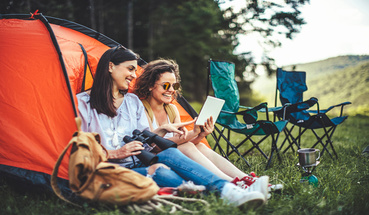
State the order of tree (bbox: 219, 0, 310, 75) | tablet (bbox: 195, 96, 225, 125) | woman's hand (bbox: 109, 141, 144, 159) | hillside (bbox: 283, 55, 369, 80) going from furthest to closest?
1. tree (bbox: 219, 0, 310, 75)
2. hillside (bbox: 283, 55, 369, 80)
3. tablet (bbox: 195, 96, 225, 125)
4. woman's hand (bbox: 109, 141, 144, 159)

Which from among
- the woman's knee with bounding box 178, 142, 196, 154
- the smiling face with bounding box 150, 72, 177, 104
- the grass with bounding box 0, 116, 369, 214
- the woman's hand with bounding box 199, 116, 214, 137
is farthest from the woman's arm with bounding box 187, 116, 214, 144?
the grass with bounding box 0, 116, 369, 214

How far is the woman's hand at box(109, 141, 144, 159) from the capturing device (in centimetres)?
176

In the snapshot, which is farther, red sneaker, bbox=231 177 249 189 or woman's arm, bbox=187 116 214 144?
woman's arm, bbox=187 116 214 144

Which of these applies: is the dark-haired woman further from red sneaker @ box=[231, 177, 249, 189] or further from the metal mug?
the metal mug

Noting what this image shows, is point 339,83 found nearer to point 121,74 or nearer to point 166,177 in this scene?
point 121,74

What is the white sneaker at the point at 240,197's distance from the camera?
1.53 metres

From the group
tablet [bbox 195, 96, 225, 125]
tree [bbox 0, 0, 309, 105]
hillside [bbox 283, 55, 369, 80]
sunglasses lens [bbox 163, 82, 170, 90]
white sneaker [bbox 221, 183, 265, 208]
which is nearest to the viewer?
white sneaker [bbox 221, 183, 265, 208]

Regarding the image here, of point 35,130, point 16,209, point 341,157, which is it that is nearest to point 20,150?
point 35,130

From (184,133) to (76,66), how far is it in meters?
0.99

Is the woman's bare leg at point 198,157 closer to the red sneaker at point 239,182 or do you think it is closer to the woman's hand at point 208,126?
the red sneaker at point 239,182

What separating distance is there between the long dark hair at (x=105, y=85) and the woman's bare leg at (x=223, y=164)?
2.44 ft

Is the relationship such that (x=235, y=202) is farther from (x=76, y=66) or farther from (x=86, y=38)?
(x=86, y=38)

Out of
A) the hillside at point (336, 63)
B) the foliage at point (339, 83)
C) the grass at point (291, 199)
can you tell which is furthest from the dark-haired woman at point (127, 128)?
Result: the foliage at point (339, 83)

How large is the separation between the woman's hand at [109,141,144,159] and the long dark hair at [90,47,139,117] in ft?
0.89
